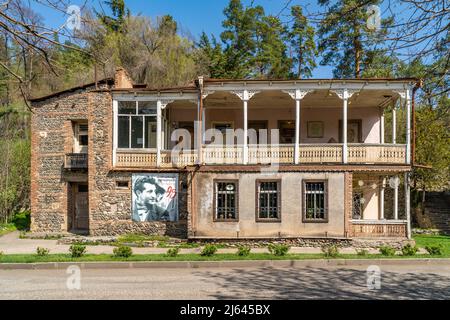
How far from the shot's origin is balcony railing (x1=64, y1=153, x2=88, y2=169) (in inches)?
869

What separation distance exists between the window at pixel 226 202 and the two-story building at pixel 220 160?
47 mm

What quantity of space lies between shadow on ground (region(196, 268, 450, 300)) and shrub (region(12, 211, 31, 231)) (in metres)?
16.5

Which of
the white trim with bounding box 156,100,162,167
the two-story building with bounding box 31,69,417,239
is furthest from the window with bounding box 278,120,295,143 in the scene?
the white trim with bounding box 156,100,162,167

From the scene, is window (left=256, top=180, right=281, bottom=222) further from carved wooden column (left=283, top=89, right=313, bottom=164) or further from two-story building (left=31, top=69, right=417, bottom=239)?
carved wooden column (left=283, top=89, right=313, bottom=164)

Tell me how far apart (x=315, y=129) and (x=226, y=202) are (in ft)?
26.8

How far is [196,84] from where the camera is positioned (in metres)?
20.1

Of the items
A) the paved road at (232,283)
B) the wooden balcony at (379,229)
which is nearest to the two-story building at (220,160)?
the wooden balcony at (379,229)

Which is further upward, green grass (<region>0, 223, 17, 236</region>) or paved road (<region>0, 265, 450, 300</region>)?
paved road (<region>0, 265, 450, 300</region>)

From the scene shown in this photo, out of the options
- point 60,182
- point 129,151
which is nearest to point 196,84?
point 129,151

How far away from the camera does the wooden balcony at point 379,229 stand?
18531 millimetres

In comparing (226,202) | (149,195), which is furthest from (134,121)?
(226,202)

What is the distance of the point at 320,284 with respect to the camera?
35.6ft

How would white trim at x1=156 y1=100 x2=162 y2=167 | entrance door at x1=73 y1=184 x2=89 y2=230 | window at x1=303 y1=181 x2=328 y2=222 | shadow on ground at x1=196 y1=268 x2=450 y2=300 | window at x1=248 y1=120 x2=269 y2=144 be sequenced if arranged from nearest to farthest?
shadow on ground at x1=196 y1=268 x2=450 y2=300
window at x1=303 y1=181 x2=328 y2=222
white trim at x1=156 y1=100 x2=162 y2=167
entrance door at x1=73 y1=184 x2=89 y2=230
window at x1=248 y1=120 x2=269 y2=144

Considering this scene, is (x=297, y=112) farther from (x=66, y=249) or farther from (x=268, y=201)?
(x=66, y=249)
